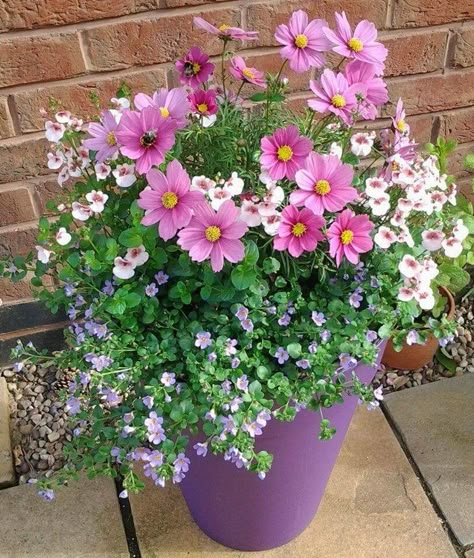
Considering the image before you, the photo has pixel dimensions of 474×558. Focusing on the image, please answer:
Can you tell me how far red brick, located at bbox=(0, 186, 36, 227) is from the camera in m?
1.70

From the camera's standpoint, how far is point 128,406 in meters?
1.21

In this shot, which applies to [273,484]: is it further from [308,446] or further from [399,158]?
[399,158]

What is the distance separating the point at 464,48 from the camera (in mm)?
1764

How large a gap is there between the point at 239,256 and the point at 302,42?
34cm

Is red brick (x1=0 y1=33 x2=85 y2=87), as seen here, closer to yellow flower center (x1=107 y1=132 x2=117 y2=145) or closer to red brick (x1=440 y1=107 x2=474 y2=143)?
yellow flower center (x1=107 y1=132 x2=117 y2=145)

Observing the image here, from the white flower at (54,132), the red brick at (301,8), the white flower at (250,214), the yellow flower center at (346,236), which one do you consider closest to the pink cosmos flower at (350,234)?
the yellow flower center at (346,236)

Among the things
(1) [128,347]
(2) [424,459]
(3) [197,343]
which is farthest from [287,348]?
(2) [424,459]

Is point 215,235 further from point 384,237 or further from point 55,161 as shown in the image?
point 55,161

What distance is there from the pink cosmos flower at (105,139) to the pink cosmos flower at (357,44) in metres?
0.35

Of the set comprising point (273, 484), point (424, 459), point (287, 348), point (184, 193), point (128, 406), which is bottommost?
point (424, 459)

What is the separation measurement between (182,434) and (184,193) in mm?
465

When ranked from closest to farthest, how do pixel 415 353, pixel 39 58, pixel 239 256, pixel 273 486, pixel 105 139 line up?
pixel 239 256
pixel 105 139
pixel 273 486
pixel 39 58
pixel 415 353

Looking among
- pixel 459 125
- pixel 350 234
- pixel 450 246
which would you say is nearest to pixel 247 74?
pixel 350 234

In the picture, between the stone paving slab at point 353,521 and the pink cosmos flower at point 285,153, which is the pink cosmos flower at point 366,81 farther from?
the stone paving slab at point 353,521
